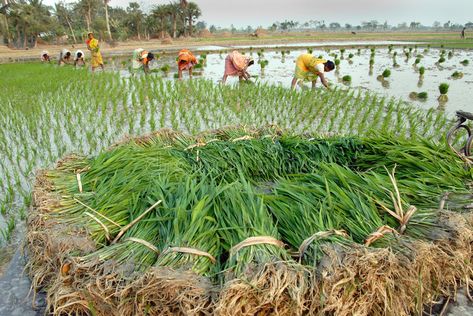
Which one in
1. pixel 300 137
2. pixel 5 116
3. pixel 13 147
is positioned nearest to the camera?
pixel 300 137

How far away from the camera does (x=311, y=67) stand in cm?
672

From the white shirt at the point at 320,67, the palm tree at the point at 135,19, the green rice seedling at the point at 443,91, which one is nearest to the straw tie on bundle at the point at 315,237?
the white shirt at the point at 320,67

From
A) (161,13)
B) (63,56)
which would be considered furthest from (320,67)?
(161,13)

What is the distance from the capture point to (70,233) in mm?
1722

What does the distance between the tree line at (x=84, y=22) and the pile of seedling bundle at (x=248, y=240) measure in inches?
979

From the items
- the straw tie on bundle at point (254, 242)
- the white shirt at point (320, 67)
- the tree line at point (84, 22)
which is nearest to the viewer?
the straw tie on bundle at point (254, 242)

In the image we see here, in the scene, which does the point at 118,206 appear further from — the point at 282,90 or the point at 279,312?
the point at 282,90

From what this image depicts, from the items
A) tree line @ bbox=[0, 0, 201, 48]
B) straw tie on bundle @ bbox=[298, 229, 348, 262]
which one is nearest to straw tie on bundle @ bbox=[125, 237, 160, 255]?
straw tie on bundle @ bbox=[298, 229, 348, 262]

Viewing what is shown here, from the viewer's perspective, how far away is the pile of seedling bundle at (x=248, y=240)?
1.40 metres

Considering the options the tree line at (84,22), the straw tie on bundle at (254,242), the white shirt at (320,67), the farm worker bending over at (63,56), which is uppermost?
the tree line at (84,22)

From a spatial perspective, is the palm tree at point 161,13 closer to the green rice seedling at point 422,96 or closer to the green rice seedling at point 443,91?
the green rice seedling at point 422,96

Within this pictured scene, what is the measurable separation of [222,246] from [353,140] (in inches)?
67.8

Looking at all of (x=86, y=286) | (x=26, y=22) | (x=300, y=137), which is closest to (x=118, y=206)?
(x=86, y=286)

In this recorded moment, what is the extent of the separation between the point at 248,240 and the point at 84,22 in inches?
1556
